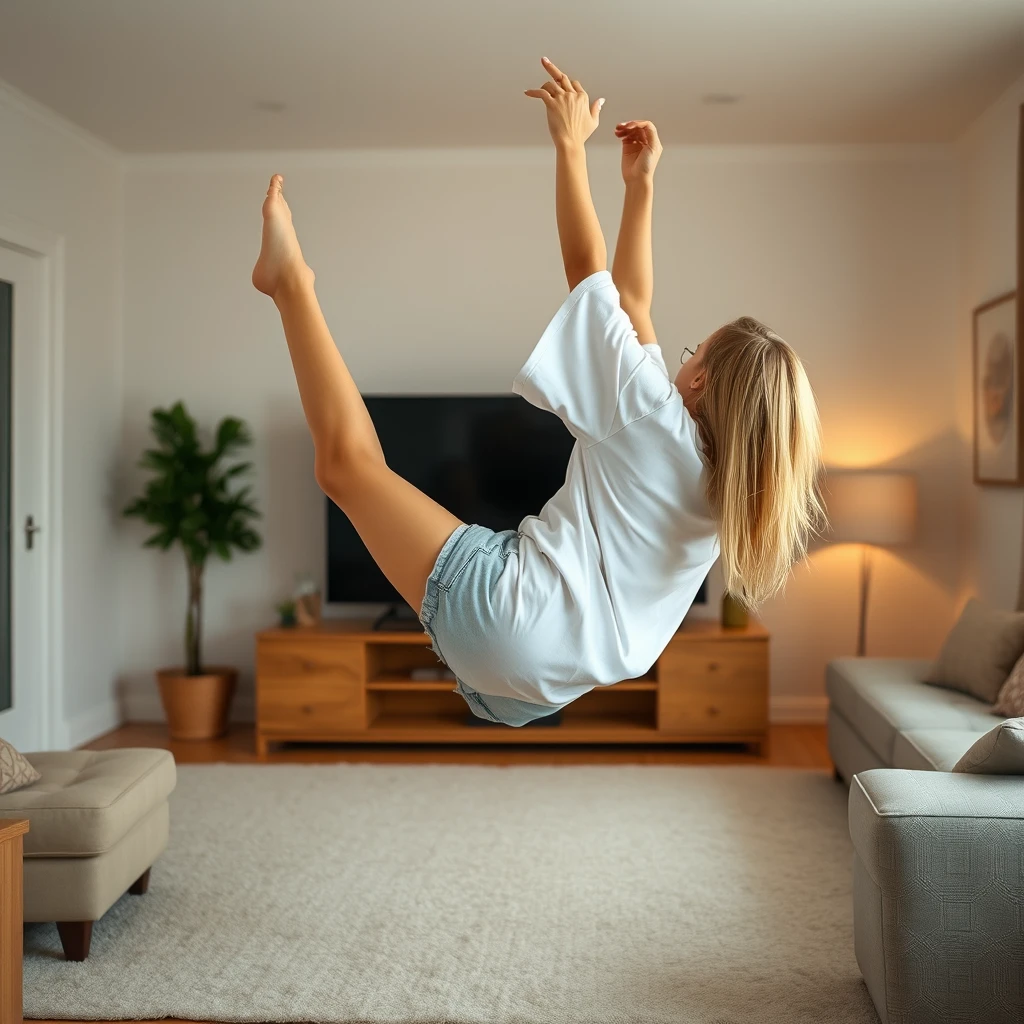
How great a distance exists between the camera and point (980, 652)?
12.0 ft

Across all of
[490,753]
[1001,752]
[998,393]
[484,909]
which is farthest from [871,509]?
[484,909]

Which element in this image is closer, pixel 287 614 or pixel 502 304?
pixel 287 614

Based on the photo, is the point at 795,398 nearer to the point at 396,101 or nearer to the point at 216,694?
the point at 396,101

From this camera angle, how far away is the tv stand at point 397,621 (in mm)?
4852

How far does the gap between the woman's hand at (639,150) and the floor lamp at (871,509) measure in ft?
9.41

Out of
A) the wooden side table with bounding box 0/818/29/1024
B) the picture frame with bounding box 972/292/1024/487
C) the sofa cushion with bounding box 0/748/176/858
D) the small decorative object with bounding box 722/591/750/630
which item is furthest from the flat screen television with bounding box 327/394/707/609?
the wooden side table with bounding box 0/818/29/1024

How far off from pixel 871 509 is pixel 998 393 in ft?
2.30

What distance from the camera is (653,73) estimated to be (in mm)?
4164

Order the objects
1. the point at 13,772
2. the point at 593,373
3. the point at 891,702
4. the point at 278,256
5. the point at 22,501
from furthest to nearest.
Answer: the point at 22,501 < the point at 891,702 < the point at 13,772 < the point at 278,256 < the point at 593,373

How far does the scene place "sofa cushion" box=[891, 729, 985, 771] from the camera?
2.91m

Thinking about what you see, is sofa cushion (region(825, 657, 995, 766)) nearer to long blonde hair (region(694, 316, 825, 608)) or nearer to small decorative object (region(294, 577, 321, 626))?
long blonde hair (region(694, 316, 825, 608))

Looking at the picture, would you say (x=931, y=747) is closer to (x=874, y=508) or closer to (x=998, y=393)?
(x=874, y=508)

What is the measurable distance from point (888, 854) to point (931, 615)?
3287mm

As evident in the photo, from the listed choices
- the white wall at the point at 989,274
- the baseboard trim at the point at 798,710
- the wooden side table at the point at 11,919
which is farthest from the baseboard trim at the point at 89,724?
the white wall at the point at 989,274
